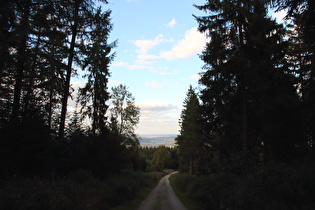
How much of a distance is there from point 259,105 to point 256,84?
1.51 metres

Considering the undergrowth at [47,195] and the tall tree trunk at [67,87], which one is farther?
the tall tree trunk at [67,87]

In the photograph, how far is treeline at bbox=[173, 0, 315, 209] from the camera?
791 cm

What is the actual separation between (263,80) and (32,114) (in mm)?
13360

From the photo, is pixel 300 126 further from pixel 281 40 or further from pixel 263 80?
pixel 281 40

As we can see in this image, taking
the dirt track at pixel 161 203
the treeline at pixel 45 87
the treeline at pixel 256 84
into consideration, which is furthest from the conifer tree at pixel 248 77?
the treeline at pixel 45 87

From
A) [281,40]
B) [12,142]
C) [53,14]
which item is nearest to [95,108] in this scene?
[12,142]

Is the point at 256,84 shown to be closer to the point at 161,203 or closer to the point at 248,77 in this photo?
the point at 248,77

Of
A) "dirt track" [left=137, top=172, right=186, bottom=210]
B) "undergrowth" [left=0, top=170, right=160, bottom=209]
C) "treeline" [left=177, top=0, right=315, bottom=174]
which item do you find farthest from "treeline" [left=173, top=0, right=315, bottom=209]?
"undergrowth" [left=0, top=170, right=160, bottom=209]

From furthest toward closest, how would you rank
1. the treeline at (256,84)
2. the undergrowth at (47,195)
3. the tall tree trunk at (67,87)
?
the tall tree trunk at (67,87)
the treeline at (256,84)
the undergrowth at (47,195)

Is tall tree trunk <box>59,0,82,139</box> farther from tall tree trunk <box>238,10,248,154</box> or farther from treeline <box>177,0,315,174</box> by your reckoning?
tall tree trunk <box>238,10,248,154</box>

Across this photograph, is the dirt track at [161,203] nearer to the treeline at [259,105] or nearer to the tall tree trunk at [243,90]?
the treeline at [259,105]

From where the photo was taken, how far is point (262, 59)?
13891mm

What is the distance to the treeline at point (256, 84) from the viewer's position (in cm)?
1115

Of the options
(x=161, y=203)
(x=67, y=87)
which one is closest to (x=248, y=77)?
(x=161, y=203)
